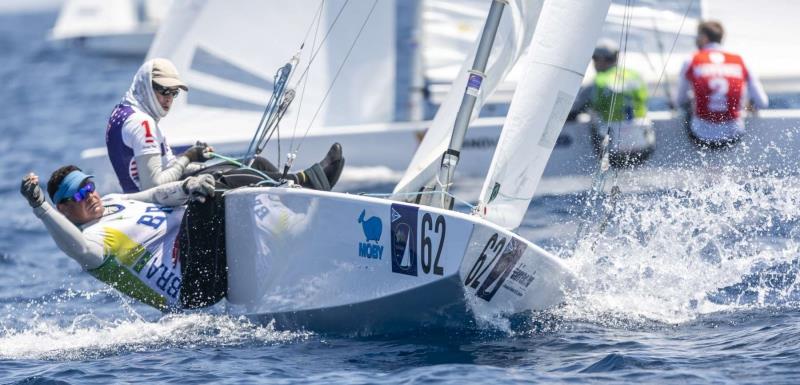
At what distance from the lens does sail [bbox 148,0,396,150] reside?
30.3 feet

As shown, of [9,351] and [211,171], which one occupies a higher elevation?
[211,171]

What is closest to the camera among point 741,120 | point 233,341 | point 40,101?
point 233,341

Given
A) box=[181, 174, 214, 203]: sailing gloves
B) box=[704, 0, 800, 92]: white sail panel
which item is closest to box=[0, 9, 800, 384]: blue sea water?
box=[181, 174, 214, 203]: sailing gloves

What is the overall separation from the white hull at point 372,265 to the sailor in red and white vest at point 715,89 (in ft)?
13.2

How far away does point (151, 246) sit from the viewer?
5293 millimetres

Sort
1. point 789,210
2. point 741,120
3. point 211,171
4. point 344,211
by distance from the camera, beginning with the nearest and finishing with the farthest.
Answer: point 344,211 → point 211,171 → point 789,210 → point 741,120

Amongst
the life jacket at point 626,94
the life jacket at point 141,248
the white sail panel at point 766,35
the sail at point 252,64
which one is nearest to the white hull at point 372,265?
the life jacket at point 141,248

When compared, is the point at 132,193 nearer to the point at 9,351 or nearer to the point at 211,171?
the point at 211,171

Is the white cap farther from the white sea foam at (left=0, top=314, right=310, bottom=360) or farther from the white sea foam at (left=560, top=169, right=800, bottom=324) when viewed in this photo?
the white sea foam at (left=560, top=169, right=800, bottom=324)

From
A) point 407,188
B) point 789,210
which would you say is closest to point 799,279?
point 789,210

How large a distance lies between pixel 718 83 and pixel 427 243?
480 cm

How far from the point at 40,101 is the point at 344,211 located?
17217mm

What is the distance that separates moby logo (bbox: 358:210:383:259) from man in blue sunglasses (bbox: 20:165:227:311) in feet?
2.38

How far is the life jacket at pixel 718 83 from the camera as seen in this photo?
877cm
